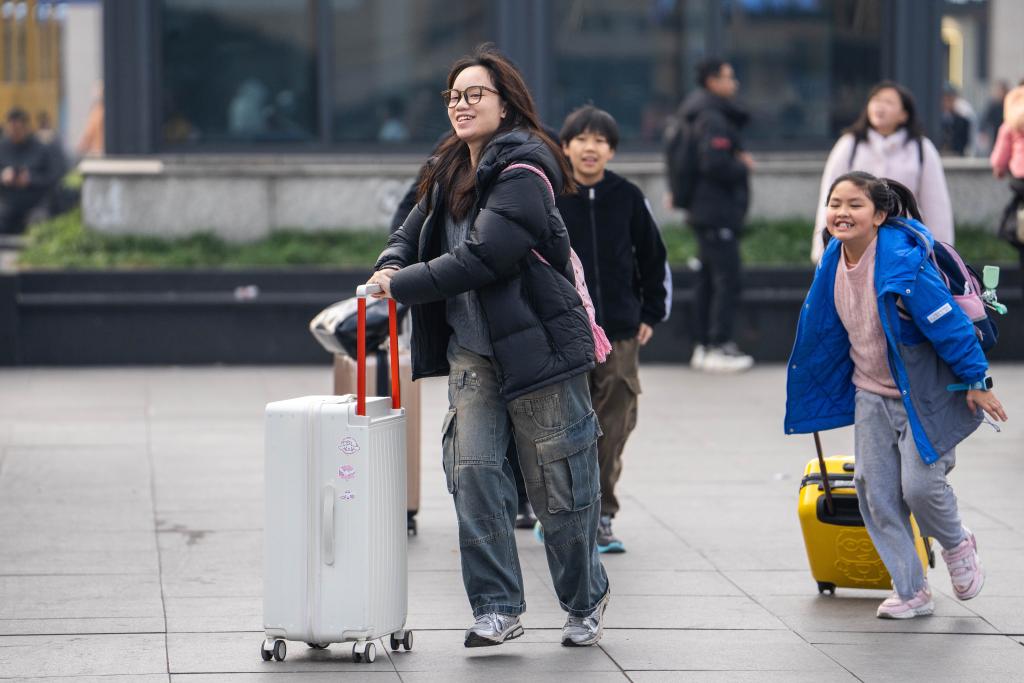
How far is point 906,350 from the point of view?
5840 mm

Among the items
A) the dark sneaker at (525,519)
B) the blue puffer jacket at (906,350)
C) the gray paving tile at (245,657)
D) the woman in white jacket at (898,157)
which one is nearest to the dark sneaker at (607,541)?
the dark sneaker at (525,519)

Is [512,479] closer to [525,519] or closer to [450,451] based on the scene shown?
[450,451]

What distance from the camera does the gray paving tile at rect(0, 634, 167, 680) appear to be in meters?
5.18

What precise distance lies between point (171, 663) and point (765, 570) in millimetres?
2470

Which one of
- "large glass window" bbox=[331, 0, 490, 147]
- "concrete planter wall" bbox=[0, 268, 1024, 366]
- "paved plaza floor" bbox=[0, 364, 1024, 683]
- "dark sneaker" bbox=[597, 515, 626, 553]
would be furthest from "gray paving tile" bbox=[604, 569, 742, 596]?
"large glass window" bbox=[331, 0, 490, 147]

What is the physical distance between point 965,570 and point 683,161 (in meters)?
7.08

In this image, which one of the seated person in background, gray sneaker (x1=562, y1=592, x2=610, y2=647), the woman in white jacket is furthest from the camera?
the seated person in background

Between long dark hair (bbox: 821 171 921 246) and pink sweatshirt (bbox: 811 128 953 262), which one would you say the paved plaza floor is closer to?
pink sweatshirt (bbox: 811 128 953 262)

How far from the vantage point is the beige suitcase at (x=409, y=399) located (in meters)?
7.21

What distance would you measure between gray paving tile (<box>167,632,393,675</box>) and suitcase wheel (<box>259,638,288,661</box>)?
0.02 metres

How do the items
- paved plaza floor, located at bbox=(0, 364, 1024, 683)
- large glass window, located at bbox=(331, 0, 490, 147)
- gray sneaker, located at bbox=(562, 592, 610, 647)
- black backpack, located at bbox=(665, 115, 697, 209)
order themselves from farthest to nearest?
large glass window, located at bbox=(331, 0, 490, 147) → black backpack, located at bbox=(665, 115, 697, 209) → gray sneaker, located at bbox=(562, 592, 610, 647) → paved plaza floor, located at bbox=(0, 364, 1024, 683)

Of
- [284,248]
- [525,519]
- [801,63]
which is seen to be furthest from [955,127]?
[525,519]

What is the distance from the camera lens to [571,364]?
5.33m

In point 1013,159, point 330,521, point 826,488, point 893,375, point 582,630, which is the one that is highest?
point 1013,159
